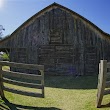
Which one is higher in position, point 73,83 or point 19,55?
point 19,55

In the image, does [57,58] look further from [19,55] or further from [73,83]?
[73,83]

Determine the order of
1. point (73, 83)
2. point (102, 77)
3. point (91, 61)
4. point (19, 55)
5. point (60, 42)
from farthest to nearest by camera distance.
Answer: point (19, 55) → point (60, 42) → point (91, 61) → point (73, 83) → point (102, 77)

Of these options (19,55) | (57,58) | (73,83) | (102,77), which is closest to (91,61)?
(57,58)

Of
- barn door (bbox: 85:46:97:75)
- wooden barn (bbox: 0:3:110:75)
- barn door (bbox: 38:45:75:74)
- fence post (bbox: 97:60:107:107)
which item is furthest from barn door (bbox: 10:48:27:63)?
fence post (bbox: 97:60:107:107)

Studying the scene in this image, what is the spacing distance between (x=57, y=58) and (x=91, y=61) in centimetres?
267

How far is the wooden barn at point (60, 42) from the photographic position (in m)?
15.8

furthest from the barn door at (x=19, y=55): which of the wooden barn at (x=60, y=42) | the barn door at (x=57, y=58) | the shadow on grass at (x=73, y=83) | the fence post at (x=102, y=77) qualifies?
the fence post at (x=102, y=77)

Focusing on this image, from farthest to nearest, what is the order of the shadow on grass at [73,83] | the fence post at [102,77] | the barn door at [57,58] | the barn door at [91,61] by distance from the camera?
1. the barn door at [57,58]
2. the barn door at [91,61]
3. the shadow on grass at [73,83]
4. the fence post at [102,77]

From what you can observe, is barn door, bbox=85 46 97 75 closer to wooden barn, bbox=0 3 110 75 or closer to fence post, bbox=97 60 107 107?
wooden barn, bbox=0 3 110 75

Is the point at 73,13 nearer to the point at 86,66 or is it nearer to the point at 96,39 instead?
the point at 96,39

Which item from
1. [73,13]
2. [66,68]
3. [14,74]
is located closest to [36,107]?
[14,74]

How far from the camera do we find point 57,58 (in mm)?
16266

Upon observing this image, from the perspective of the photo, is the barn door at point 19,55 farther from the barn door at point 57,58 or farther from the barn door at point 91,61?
the barn door at point 91,61

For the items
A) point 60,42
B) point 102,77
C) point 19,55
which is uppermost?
point 60,42
